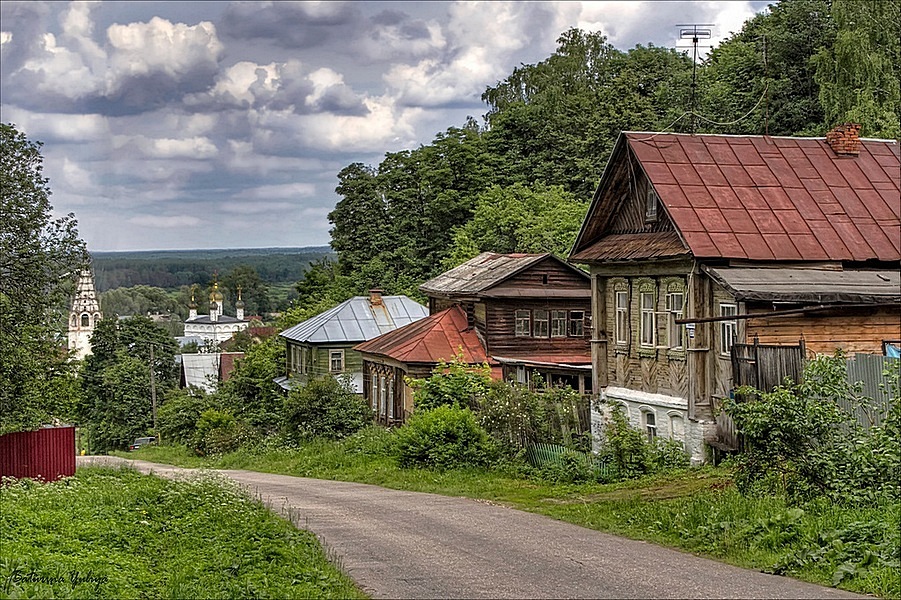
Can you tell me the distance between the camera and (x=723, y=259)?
2186 cm

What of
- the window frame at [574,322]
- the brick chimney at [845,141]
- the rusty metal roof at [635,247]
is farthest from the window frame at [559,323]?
the brick chimney at [845,141]

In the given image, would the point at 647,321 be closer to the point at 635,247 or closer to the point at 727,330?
the point at 635,247

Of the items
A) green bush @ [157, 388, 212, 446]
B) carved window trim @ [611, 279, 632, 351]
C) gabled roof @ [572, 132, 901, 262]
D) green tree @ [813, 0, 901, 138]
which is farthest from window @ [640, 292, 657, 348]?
green bush @ [157, 388, 212, 446]

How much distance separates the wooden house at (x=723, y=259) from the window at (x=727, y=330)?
3 cm

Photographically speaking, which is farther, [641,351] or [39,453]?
[39,453]

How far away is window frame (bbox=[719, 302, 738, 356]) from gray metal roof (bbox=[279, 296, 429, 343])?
25.9m

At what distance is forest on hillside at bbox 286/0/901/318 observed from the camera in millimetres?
47062

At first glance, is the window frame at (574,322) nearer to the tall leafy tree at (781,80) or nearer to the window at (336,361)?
the window at (336,361)

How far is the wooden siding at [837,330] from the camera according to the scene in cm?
2100

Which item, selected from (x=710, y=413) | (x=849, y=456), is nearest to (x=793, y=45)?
(x=710, y=413)

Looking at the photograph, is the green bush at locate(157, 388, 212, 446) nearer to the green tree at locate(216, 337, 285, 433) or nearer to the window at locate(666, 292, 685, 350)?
the green tree at locate(216, 337, 285, 433)

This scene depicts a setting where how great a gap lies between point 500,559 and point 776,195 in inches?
540

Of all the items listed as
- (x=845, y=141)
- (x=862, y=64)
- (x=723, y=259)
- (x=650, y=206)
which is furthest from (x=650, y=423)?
(x=862, y=64)

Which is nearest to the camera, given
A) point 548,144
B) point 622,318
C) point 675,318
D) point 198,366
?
point 675,318
